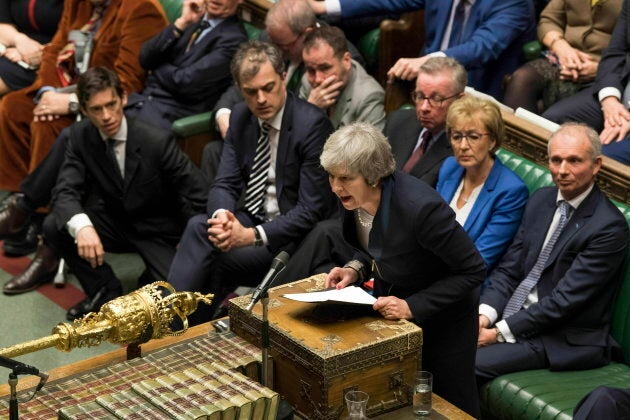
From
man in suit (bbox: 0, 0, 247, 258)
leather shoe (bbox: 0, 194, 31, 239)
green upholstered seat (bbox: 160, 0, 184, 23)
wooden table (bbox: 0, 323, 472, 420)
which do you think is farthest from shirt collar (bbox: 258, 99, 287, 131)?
green upholstered seat (bbox: 160, 0, 184, 23)

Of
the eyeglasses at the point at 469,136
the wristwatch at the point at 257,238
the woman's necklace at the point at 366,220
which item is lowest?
the wristwatch at the point at 257,238

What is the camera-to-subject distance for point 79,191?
17.3 feet

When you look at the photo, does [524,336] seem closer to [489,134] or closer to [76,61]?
[489,134]

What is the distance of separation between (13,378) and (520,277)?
6.97 feet

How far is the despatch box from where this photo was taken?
322 centimetres

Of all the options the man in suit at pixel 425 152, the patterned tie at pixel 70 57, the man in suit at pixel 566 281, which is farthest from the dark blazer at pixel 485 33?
the patterned tie at pixel 70 57

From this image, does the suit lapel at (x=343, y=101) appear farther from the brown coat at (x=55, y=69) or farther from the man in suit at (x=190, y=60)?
the brown coat at (x=55, y=69)

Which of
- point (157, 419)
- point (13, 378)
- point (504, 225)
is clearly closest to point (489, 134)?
point (504, 225)

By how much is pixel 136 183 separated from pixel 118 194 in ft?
0.39

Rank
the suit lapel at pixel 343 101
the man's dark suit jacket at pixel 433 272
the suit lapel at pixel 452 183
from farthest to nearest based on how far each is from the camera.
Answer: the suit lapel at pixel 343 101
the suit lapel at pixel 452 183
the man's dark suit jacket at pixel 433 272

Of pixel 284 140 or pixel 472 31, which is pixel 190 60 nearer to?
pixel 284 140

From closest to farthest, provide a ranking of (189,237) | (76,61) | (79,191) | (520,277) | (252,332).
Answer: (252,332) → (520,277) → (189,237) → (79,191) → (76,61)

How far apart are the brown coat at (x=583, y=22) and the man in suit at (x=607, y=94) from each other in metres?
0.14

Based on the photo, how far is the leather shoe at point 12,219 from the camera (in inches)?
229
